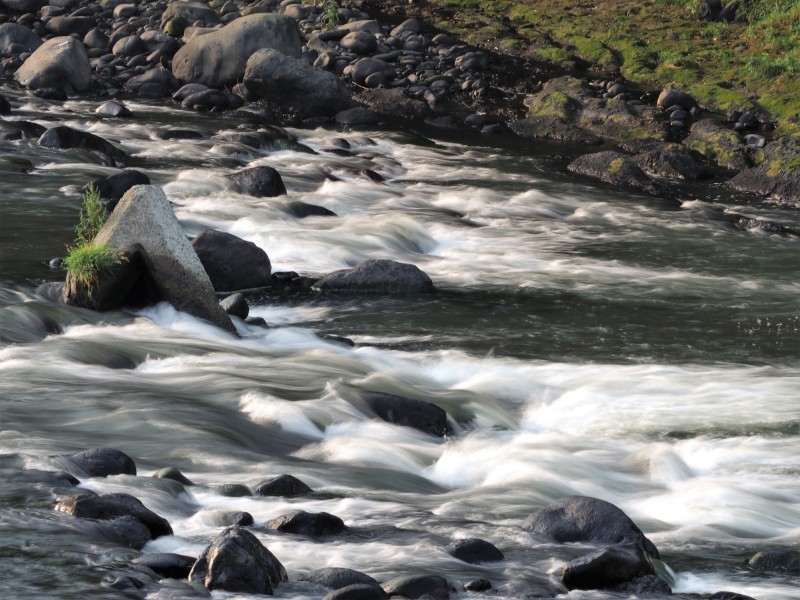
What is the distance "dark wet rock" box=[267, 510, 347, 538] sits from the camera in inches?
238

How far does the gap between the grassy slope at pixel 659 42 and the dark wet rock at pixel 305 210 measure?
8.97 meters

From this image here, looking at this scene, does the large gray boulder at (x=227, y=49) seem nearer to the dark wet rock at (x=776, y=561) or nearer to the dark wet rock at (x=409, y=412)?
the dark wet rock at (x=409, y=412)

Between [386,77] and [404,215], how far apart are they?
1013 centimetres

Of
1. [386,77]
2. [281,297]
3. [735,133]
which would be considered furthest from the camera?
[386,77]

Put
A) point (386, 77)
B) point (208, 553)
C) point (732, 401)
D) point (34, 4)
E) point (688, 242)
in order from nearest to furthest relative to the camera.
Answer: point (208, 553)
point (732, 401)
point (688, 242)
point (386, 77)
point (34, 4)

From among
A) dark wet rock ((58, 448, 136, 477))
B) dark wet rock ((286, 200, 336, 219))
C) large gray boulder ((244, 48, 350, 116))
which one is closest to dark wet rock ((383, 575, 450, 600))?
dark wet rock ((58, 448, 136, 477))

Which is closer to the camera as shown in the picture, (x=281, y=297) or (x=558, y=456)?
(x=558, y=456)

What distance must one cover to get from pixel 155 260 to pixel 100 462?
409cm

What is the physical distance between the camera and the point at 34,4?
31031 millimetres

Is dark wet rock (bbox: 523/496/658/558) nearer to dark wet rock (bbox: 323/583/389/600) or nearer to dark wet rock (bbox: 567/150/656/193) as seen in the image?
dark wet rock (bbox: 323/583/389/600)

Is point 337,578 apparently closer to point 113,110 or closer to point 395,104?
point 113,110

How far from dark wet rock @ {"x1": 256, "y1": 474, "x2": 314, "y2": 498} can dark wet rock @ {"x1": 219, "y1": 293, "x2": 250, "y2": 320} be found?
432 centimetres

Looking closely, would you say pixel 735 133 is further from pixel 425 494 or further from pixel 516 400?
pixel 425 494

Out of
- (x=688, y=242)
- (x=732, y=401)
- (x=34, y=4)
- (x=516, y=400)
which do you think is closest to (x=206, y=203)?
(x=688, y=242)
